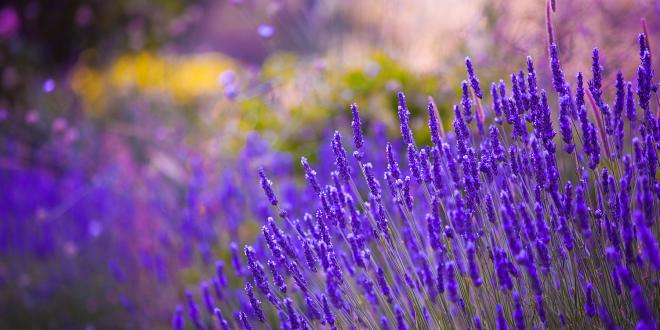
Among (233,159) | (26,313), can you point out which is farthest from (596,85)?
(26,313)

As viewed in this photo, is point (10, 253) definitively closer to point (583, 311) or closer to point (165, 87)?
point (165, 87)

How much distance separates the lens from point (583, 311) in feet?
4.59

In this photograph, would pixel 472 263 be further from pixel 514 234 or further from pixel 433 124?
pixel 433 124

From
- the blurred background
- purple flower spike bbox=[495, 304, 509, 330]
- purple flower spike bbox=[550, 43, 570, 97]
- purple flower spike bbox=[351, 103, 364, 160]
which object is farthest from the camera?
the blurred background

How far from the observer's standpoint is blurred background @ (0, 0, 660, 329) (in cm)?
318

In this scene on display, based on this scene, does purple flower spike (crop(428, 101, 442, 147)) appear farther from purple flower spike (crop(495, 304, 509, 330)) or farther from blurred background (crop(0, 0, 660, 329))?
blurred background (crop(0, 0, 660, 329))

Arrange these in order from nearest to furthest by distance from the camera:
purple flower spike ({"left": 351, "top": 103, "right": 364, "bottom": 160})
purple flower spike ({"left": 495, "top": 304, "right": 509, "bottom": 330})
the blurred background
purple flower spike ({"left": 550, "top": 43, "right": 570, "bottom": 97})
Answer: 1. purple flower spike ({"left": 495, "top": 304, "right": 509, "bottom": 330})
2. purple flower spike ({"left": 550, "top": 43, "right": 570, "bottom": 97})
3. purple flower spike ({"left": 351, "top": 103, "right": 364, "bottom": 160})
4. the blurred background

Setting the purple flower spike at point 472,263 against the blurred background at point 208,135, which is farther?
the blurred background at point 208,135

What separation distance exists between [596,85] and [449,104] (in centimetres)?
206

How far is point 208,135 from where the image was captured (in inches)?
198

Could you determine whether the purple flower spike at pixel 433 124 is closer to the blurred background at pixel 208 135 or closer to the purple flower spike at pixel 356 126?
the purple flower spike at pixel 356 126

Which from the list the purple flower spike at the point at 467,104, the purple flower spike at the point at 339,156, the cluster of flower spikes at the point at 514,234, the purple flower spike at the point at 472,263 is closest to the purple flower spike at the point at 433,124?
the cluster of flower spikes at the point at 514,234

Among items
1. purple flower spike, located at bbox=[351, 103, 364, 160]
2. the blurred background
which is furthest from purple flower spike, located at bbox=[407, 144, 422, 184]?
the blurred background

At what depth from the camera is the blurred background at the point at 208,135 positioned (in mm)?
3184
